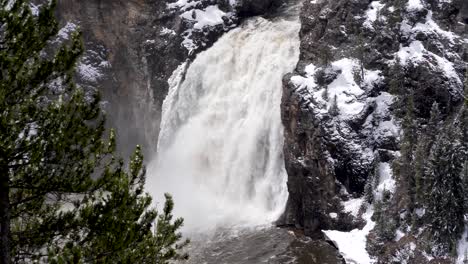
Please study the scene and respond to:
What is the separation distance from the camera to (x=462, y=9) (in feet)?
122

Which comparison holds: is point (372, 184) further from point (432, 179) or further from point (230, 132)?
point (230, 132)

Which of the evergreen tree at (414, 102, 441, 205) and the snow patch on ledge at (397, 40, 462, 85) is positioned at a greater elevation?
the snow patch on ledge at (397, 40, 462, 85)

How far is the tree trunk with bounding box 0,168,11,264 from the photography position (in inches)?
400

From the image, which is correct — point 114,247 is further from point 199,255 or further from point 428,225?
point 199,255

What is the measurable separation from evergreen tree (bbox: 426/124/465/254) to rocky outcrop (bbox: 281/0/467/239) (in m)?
5.24

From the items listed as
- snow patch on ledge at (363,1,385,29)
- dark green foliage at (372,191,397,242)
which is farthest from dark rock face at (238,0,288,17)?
dark green foliage at (372,191,397,242)

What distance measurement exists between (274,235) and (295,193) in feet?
12.0

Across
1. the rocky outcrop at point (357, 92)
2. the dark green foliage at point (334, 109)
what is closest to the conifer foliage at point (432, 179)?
the rocky outcrop at point (357, 92)

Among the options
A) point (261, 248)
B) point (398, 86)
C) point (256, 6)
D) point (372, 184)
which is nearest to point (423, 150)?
point (372, 184)

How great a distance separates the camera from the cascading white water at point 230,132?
143 feet

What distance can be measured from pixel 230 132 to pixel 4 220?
39.1 metres

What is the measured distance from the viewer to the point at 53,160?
11148 mm

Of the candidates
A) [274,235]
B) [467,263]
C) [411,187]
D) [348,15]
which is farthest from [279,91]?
[467,263]

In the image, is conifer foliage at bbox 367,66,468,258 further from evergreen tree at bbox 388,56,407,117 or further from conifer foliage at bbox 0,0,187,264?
conifer foliage at bbox 0,0,187,264
